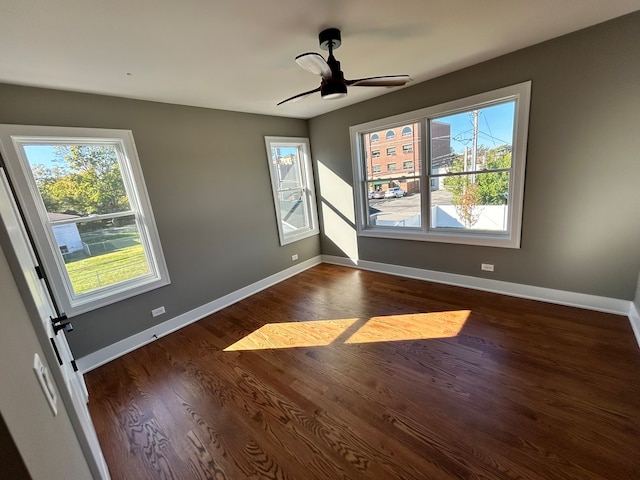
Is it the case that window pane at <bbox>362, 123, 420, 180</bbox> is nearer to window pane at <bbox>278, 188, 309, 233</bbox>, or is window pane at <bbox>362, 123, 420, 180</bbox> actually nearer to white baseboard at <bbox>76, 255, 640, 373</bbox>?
window pane at <bbox>278, 188, 309, 233</bbox>

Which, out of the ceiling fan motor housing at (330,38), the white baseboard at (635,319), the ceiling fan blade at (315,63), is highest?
the ceiling fan motor housing at (330,38)

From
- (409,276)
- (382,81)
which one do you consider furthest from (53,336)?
(409,276)

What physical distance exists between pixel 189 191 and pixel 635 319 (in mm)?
4476

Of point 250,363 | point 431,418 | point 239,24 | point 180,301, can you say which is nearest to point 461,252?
point 431,418

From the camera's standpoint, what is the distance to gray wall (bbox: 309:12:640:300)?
7.24ft

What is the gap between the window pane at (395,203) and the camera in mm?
3686

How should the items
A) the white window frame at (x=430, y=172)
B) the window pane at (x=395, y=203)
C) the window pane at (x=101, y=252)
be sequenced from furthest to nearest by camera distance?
the window pane at (x=395, y=203) → the white window frame at (x=430, y=172) → the window pane at (x=101, y=252)

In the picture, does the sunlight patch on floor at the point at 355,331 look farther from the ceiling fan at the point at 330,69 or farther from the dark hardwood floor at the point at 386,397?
the ceiling fan at the point at 330,69

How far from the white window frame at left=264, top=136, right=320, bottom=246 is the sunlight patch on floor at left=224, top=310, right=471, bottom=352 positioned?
5.57 feet

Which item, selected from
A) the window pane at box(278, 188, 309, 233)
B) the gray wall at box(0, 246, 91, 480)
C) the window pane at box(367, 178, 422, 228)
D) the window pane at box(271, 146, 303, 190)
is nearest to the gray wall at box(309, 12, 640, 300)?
the window pane at box(367, 178, 422, 228)

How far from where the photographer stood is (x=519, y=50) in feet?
8.31

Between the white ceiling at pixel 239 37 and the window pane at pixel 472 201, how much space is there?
1.21 m

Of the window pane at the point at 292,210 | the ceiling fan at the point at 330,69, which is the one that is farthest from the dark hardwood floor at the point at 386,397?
the ceiling fan at the point at 330,69

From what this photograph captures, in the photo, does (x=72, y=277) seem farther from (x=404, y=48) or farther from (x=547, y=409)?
(x=547, y=409)
